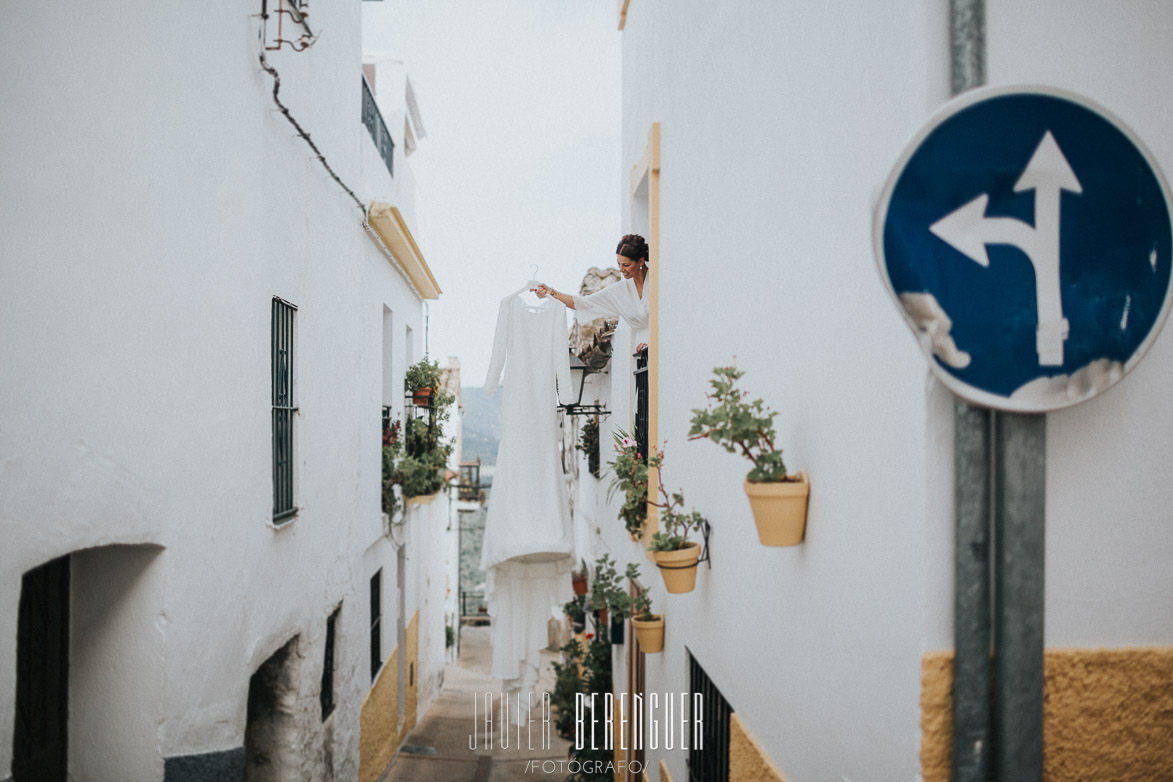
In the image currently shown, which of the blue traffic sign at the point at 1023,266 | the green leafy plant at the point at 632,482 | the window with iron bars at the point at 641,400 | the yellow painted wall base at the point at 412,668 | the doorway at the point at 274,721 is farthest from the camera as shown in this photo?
the yellow painted wall base at the point at 412,668

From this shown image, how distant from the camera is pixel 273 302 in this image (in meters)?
5.25

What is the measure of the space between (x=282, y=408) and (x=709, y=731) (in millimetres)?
3855

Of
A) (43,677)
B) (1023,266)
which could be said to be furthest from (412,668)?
(1023,266)

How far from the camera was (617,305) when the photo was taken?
547cm

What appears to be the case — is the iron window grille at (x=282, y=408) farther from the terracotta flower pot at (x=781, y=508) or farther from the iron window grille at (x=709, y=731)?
the terracotta flower pot at (x=781, y=508)

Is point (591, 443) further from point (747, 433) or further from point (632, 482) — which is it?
point (747, 433)

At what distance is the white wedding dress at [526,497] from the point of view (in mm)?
4695

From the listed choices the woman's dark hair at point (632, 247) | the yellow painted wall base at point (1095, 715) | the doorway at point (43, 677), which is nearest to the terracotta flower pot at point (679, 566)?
the yellow painted wall base at point (1095, 715)

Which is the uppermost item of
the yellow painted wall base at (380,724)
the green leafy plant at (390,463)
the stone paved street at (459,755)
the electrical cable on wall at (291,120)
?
the electrical cable on wall at (291,120)

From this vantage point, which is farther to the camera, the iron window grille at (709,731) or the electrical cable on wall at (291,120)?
the electrical cable on wall at (291,120)

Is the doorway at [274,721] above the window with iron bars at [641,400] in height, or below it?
below

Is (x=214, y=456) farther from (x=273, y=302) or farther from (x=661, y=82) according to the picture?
(x=661, y=82)

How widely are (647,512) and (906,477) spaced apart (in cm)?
384

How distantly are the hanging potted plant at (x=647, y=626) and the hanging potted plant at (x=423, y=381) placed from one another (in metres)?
5.99
